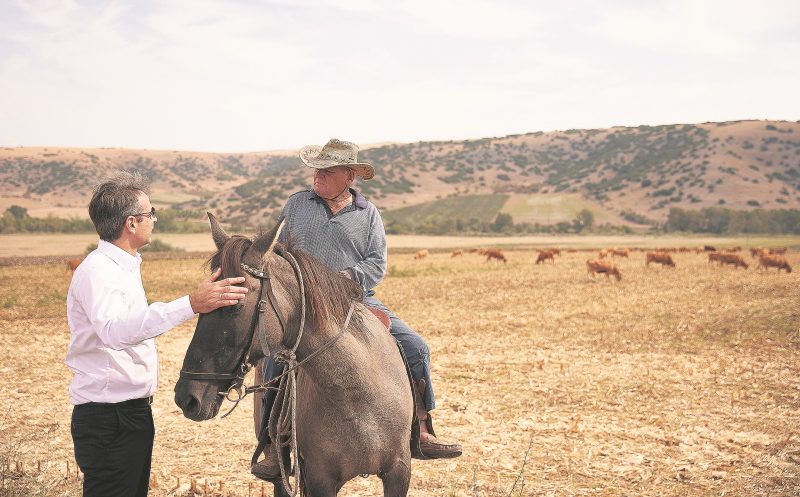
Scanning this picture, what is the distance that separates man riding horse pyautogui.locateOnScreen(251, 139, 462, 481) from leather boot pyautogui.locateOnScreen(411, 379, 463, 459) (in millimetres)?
13

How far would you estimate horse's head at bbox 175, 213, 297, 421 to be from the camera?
9.93 feet

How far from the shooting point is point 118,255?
3422 mm

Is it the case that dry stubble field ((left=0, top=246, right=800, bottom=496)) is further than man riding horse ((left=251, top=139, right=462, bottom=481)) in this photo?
Yes

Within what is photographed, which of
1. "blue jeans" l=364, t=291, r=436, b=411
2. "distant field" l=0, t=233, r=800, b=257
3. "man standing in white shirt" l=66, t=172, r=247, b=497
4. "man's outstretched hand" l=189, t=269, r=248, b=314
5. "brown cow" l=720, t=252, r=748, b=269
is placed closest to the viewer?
"man's outstretched hand" l=189, t=269, r=248, b=314

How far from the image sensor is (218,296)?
2.98 metres

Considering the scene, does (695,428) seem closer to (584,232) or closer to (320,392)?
(320,392)

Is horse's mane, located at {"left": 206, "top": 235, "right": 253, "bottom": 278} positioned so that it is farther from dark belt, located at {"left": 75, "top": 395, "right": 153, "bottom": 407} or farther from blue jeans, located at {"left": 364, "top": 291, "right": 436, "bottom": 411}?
blue jeans, located at {"left": 364, "top": 291, "right": 436, "bottom": 411}

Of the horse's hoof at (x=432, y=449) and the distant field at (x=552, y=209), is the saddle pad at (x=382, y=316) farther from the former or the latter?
the distant field at (x=552, y=209)

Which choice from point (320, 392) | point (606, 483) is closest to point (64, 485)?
point (320, 392)

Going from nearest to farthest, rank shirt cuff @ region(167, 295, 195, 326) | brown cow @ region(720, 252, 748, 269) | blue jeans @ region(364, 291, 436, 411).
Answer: shirt cuff @ region(167, 295, 195, 326) < blue jeans @ region(364, 291, 436, 411) < brown cow @ region(720, 252, 748, 269)

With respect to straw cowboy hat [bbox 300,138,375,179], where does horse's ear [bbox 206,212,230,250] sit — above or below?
below

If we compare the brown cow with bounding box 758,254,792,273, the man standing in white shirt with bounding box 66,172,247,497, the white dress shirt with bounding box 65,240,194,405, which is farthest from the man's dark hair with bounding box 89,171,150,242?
the brown cow with bounding box 758,254,792,273

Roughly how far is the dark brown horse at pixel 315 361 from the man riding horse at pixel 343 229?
39 centimetres

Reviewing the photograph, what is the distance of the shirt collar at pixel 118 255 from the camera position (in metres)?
3.40
